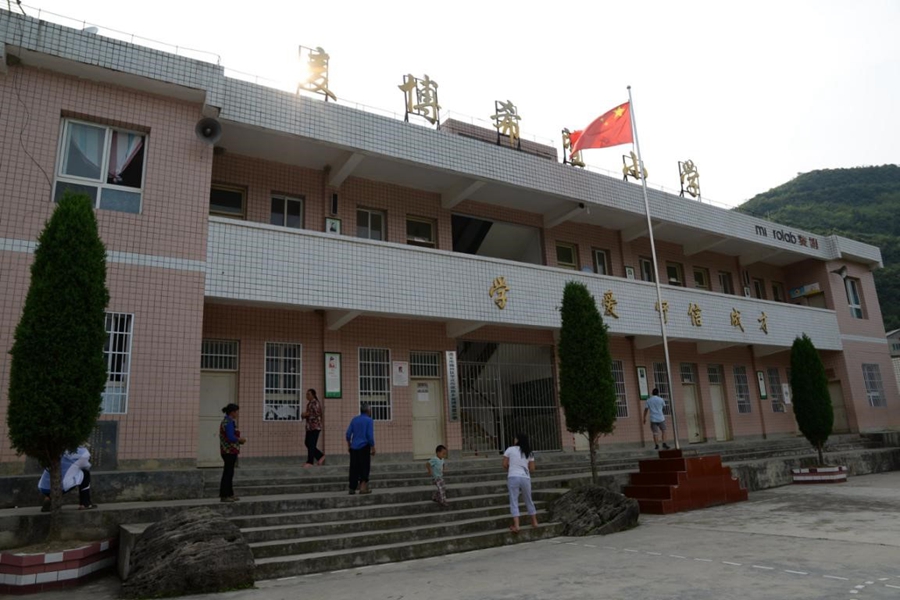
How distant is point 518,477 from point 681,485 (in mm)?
4197

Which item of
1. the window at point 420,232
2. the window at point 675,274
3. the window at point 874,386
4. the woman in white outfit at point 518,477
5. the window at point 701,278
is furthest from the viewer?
the window at point 874,386

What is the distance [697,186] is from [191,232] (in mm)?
15554

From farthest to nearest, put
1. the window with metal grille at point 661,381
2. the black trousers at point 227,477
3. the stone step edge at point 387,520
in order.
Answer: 1. the window with metal grille at point 661,381
2. the black trousers at point 227,477
3. the stone step edge at point 387,520

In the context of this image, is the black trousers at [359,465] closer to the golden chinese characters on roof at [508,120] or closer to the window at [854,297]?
the golden chinese characters on roof at [508,120]

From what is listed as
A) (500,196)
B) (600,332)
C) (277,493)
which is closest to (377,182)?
(500,196)

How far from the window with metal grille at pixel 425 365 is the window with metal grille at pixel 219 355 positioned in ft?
12.9

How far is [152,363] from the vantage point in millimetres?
9867

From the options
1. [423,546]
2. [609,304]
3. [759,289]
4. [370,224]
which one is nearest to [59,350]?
[423,546]

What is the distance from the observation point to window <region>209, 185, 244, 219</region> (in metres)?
→ 12.7

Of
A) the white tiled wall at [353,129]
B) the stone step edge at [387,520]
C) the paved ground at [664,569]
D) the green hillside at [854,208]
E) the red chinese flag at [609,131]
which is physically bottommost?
the paved ground at [664,569]

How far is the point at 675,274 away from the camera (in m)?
20.3

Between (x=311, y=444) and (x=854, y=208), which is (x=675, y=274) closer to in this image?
(x=311, y=444)

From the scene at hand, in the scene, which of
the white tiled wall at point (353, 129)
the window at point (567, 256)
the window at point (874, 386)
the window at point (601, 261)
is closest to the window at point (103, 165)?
the white tiled wall at point (353, 129)

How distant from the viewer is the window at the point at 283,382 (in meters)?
12.4
